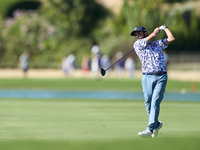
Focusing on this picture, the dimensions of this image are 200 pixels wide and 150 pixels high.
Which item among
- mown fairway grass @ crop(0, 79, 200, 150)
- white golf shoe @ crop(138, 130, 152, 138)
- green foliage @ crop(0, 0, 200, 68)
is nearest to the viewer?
mown fairway grass @ crop(0, 79, 200, 150)

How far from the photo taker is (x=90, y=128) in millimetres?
12672

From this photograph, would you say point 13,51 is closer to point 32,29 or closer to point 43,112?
point 32,29

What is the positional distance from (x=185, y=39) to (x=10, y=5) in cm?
2946

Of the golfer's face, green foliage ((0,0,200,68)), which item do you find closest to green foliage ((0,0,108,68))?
green foliage ((0,0,200,68))

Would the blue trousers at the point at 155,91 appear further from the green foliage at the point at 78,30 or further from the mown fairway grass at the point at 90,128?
the green foliage at the point at 78,30

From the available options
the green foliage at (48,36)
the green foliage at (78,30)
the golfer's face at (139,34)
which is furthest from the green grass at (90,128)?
the green foliage at (48,36)

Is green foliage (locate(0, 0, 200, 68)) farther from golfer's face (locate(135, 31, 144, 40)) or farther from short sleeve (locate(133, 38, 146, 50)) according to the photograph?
short sleeve (locate(133, 38, 146, 50))

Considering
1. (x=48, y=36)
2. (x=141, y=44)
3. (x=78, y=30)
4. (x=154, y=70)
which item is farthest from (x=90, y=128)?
(x=78, y=30)

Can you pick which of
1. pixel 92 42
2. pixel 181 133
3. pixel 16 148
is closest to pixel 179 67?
pixel 92 42

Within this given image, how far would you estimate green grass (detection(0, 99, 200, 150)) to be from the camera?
9.45 metres

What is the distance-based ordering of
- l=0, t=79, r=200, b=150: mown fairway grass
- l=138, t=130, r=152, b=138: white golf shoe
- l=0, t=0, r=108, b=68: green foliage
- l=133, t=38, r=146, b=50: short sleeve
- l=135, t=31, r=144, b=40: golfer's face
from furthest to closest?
l=0, t=0, r=108, b=68: green foliage < l=135, t=31, r=144, b=40: golfer's face < l=133, t=38, r=146, b=50: short sleeve < l=138, t=130, r=152, b=138: white golf shoe < l=0, t=79, r=200, b=150: mown fairway grass

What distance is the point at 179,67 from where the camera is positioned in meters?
56.8

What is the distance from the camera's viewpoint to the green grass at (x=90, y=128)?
372 inches

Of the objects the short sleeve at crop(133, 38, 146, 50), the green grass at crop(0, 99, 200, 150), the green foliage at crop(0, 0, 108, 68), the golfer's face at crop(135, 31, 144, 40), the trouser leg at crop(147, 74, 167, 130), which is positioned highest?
Result: the green foliage at crop(0, 0, 108, 68)
